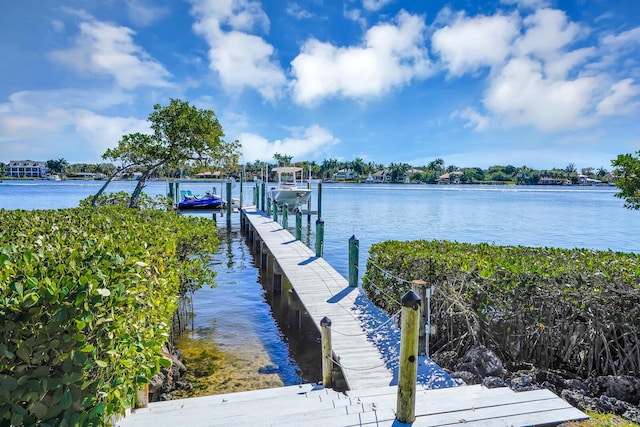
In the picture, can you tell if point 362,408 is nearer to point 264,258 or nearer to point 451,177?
point 264,258

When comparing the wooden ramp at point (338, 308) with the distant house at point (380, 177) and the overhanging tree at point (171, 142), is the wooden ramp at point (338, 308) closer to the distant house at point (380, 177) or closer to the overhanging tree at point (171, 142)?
the overhanging tree at point (171, 142)

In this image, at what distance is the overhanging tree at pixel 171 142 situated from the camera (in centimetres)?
1730

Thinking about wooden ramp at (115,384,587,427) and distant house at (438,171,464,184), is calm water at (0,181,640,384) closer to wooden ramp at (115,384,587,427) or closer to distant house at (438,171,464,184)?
wooden ramp at (115,384,587,427)

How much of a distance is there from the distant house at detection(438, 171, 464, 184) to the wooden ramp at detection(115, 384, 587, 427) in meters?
177

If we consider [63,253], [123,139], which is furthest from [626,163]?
[123,139]

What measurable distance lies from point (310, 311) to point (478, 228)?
92.9 feet

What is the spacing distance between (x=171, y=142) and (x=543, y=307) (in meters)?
15.9

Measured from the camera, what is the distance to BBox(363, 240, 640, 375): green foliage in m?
6.03

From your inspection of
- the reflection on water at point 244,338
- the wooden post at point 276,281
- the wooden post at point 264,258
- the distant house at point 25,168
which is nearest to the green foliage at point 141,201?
the wooden post at point 264,258

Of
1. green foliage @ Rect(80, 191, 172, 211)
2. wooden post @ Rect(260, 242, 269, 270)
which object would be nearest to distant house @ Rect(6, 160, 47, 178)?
green foliage @ Rect(80, 191, 172, 211)

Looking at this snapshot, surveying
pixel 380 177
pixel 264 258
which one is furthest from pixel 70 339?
pixel 380 177

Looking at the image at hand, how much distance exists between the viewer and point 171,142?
703 inches

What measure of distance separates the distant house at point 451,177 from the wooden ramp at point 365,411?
17746cm

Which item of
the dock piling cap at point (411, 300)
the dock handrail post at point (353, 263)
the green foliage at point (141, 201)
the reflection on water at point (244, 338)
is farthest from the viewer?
the green foliage at point (141, 201)
